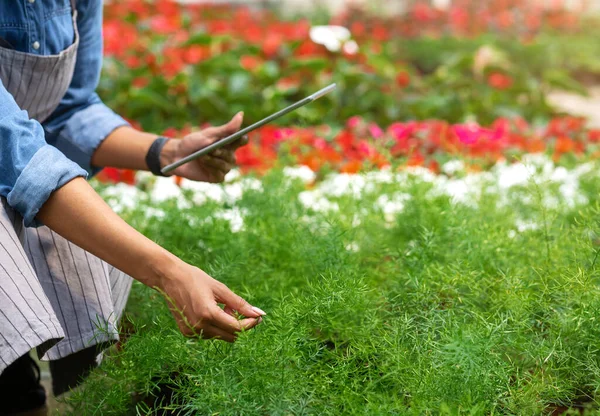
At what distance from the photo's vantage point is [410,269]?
73.9 inches

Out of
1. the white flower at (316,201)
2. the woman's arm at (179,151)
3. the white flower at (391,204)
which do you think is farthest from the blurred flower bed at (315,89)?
the woman's arm at (179,151)

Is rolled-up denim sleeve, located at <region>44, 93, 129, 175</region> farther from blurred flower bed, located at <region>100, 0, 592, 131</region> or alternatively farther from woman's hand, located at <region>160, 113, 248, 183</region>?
blurred flower bed, located at <region>100, 0, 592, 131</region>

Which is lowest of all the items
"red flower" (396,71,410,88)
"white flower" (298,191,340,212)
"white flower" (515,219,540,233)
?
"red flower" (396,71,410,88)

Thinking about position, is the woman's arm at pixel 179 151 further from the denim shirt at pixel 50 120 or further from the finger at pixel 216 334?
the finger at pixel 216 334

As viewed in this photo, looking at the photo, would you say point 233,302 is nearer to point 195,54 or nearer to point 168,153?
point 168,153

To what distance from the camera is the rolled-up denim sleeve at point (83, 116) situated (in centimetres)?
210

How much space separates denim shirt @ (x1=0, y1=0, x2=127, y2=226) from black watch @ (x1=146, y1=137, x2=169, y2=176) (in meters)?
0.14

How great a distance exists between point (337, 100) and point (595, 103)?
249cm

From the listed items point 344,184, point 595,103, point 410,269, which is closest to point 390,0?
point 595,103

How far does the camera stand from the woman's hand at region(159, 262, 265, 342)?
54.0 inches

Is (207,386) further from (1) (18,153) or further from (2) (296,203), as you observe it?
(2) (296,203)

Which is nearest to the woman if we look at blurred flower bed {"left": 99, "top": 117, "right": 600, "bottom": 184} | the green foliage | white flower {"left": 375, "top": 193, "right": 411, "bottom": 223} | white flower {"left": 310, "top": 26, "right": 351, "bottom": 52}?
the green foliage

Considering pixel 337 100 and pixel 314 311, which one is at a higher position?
pixel 314 311

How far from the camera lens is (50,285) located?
A: 1623 millimetres
